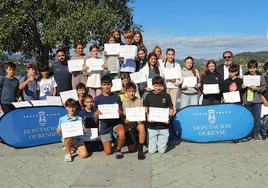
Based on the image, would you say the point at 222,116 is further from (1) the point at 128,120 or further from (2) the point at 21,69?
(2) the point at 21,69

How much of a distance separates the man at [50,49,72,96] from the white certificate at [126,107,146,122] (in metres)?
1.90

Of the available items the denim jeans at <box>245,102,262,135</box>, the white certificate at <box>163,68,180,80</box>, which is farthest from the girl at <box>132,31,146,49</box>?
the denim jeans at <box>245,102,262,135</box>

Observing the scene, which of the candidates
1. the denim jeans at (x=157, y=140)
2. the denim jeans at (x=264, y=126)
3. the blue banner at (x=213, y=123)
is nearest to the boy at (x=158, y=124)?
the denim jeans at (x=157, y=140)

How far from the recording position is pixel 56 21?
1209 centimetres

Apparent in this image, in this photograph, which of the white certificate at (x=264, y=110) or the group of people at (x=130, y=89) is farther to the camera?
the white certificate at (x=264, y=110)

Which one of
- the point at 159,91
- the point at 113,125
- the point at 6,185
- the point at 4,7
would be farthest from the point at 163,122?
the point at 4,7

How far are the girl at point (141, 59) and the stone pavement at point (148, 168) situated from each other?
6.75 ft

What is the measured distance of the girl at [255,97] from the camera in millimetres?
5354

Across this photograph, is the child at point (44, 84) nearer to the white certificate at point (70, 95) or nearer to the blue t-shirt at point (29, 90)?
the blue t-shirt at point (29, 90)

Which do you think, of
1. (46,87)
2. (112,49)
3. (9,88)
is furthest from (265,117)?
(9,88)

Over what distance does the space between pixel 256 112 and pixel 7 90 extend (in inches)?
209

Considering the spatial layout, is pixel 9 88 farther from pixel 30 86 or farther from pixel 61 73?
pixel 61 73

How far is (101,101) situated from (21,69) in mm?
2503

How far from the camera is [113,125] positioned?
499cm
